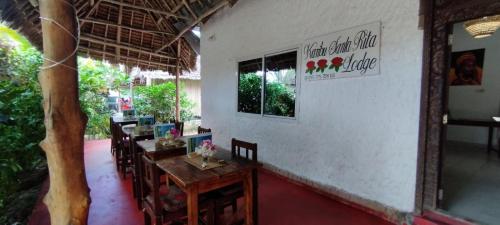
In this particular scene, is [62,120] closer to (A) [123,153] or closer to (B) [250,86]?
(A) [123,153]

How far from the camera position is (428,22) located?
216 centimetres

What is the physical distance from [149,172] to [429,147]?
2.56 metres

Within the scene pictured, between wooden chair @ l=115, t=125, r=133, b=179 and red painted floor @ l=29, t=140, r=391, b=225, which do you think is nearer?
red painted floor @ l=29, t=140, r=391, b=225

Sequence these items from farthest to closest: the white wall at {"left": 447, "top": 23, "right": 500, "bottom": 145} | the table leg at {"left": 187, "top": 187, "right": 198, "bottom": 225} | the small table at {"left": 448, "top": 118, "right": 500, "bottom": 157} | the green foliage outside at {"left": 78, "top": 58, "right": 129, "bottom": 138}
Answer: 1. the green foliage outside at {"left": 78, "top": 58, "right": 129, "bottom": 138}
2. the white wall at {"left": 447, "top": 23, "right": 500, "bottom": 145}
3. the small table at {"left": 448, "top": 118, "right": 500, "bottom": 157}
4. the table leg at {"left": 187, "top": 187, "right": 198, "bottom": 225}

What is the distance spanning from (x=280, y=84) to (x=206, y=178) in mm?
2324

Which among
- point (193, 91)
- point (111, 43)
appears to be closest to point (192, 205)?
point (111, 43)

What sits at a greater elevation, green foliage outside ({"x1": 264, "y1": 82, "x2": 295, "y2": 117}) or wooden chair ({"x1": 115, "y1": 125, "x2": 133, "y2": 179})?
green foliage outside ({"x1": 264, "y1": 82, "x2": 295, "y2": 117})

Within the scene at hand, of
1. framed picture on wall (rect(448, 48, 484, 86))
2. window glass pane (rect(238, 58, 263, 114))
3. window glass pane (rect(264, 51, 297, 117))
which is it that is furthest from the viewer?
framed picture on wall (rect(448, 48, 484, 86))

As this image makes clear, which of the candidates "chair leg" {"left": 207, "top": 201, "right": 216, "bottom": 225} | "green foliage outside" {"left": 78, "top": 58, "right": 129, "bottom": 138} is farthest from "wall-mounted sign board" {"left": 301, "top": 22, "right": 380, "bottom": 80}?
"green foliage outside" {"left": 78, "top": 58, "right": 129, "bottom": 138}

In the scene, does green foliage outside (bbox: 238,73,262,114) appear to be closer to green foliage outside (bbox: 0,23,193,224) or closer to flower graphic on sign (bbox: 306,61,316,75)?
flower graphic on sign (bbox: 306,61,316,75)

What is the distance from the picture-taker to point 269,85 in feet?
13.2

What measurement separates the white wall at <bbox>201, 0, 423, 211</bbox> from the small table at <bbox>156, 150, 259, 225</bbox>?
1328 millimetres

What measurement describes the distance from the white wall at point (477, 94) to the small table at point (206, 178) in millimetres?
5818

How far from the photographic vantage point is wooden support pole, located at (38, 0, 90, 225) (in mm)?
1296
